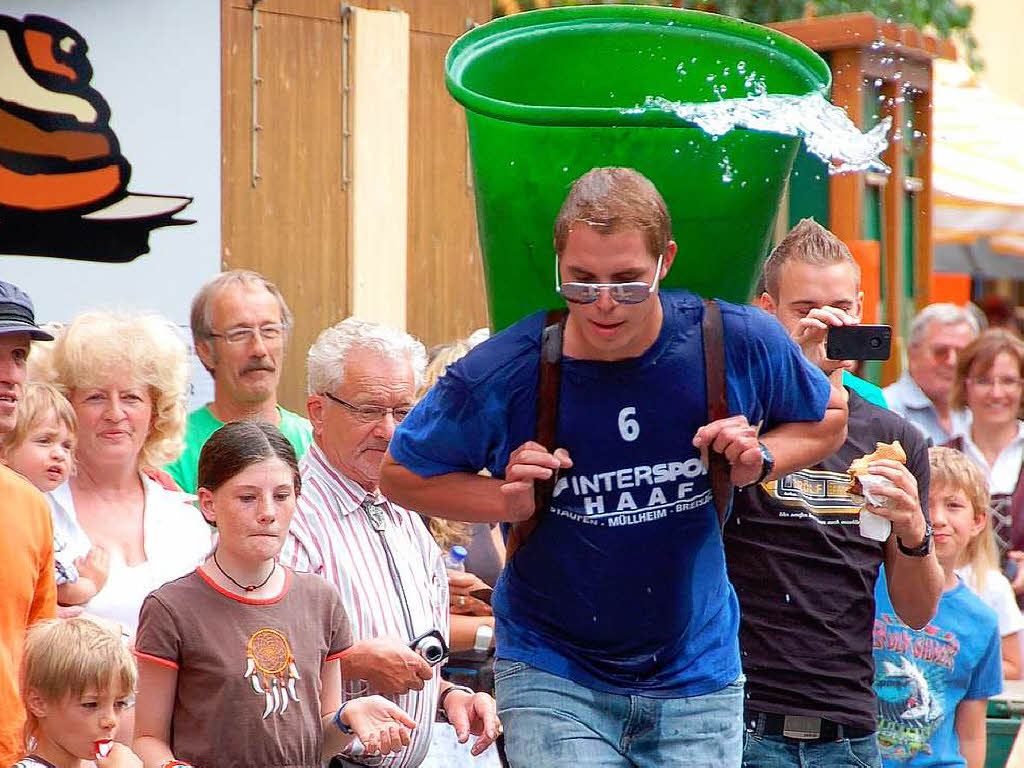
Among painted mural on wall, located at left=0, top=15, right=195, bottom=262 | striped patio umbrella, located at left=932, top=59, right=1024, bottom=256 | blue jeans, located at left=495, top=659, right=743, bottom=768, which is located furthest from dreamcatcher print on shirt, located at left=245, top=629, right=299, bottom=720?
striped patio umbrella, located at left=932, top=59, right=1024, bottom=256

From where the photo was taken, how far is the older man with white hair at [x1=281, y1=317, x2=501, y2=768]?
462 centimetres

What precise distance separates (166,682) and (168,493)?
121cm

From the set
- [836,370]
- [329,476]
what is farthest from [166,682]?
[836,370]

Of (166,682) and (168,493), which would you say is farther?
(168,493)

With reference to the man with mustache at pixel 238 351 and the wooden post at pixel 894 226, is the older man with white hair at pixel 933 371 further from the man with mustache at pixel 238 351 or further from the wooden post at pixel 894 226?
the man with mustache at pixel 238 351

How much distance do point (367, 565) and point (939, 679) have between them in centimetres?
205

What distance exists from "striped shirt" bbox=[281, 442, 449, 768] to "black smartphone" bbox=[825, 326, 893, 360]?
135 cm

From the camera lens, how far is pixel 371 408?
4.95 m

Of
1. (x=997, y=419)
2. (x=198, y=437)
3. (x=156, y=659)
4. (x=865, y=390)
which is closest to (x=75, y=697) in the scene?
(x=156, y=659)

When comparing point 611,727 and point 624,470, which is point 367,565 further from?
point 624,470

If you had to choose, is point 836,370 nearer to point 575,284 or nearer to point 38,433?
point 575,284

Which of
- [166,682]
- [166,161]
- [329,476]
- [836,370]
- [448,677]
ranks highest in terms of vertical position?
[166,161]

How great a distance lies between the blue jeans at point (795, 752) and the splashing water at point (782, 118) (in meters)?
1.56

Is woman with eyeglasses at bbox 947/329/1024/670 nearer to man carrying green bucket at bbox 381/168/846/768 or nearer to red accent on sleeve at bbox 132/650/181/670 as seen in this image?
man carrying green bucket at bbox 381/168/846/768
